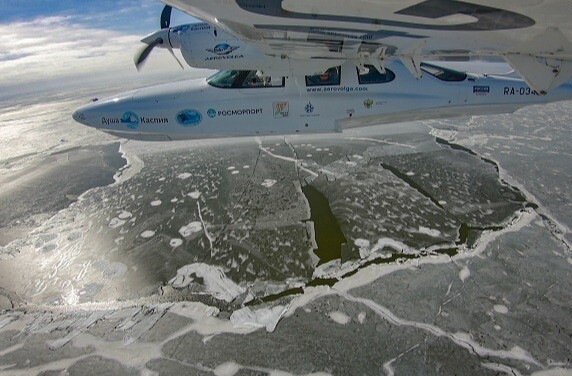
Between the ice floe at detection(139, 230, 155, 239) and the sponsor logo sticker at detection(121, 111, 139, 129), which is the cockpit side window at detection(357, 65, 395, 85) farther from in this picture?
the ice floe at detection(139, 230, 155, 239)

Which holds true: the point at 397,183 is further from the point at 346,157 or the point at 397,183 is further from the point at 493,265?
the point at 493,265

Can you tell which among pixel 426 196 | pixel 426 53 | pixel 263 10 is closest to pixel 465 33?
pixel 426 53

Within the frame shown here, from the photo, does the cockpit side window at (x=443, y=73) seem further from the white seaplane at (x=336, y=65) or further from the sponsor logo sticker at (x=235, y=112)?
the sponsor logo sticker at (x=235, y=112)

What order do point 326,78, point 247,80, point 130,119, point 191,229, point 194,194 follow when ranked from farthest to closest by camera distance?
point 194,194 → point 191,229 → point 130,119 → point 247,80 → point 326,78

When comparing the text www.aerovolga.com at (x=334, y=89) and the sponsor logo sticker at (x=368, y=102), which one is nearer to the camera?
the text www.aerovolga.com at (x=334, y=89)

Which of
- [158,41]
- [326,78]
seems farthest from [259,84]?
[158,41]

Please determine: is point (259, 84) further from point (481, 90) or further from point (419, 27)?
point (481, 90)

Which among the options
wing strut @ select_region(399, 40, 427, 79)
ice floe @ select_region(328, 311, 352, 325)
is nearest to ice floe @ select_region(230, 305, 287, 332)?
ice floe @ select_region(328, 311, 352, 325)

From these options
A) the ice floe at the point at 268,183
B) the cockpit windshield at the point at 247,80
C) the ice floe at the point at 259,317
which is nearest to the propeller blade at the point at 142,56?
the cockpit windshield at the point at 247,80
